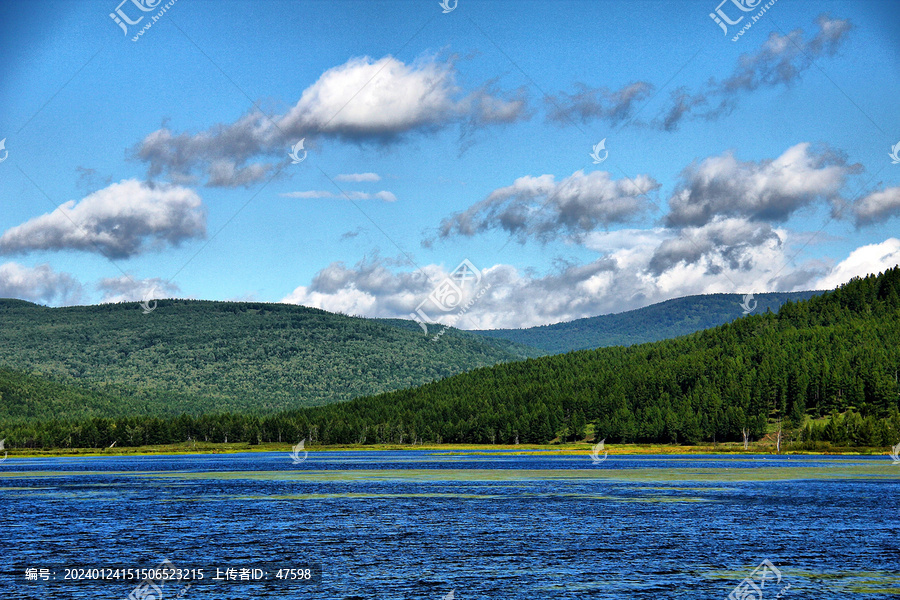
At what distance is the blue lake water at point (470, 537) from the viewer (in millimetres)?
54344

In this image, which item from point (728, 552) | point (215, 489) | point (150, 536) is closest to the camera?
point (728, 552)

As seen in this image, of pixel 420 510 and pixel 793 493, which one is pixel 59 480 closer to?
pixel 420 510

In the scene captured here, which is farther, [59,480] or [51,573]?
[59,480]

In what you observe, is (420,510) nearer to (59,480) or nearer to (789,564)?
(789,564)

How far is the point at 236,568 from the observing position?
197 ft

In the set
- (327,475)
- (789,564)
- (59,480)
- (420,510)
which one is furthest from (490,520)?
(59,480)

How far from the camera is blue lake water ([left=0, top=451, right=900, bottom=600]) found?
54.3 metres

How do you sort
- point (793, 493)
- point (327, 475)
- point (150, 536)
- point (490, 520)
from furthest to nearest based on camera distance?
point (327, 475) → point (793, 493) → point (490, 520) → point (150, 536)

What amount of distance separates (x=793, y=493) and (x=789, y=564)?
5488 cm

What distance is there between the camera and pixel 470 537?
7481cm
